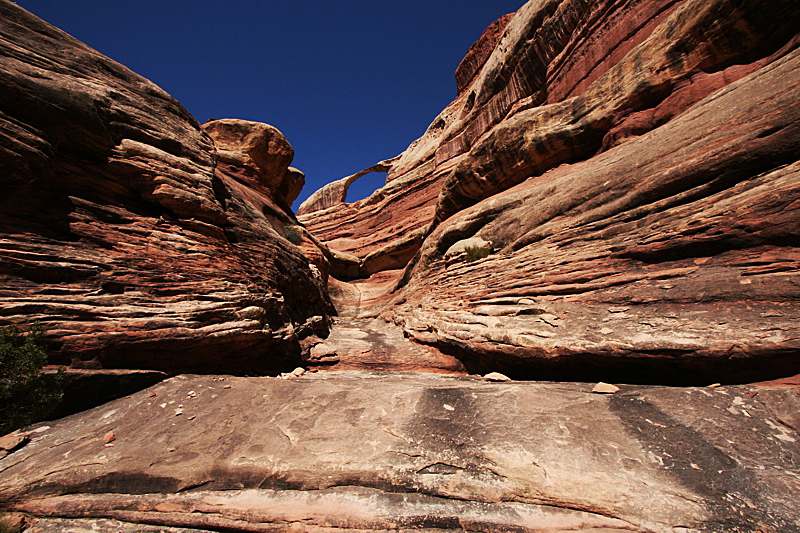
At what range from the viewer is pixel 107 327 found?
5328mm

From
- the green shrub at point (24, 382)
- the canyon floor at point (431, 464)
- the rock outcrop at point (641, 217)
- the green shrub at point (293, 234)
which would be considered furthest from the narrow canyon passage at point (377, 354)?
the green shrub at point (293, 234)

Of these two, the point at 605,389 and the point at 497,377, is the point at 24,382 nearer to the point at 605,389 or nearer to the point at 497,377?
the point at 497,377

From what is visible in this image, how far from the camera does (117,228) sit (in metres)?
6.62

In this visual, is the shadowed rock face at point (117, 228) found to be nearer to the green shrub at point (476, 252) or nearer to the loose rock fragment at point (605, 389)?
the green shrub at point (476, 252)

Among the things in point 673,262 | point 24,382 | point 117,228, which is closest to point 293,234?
point 117,228

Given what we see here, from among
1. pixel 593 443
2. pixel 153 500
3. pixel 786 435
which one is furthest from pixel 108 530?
pixel 786 435

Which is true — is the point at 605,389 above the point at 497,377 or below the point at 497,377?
above

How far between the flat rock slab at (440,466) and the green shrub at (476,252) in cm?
661

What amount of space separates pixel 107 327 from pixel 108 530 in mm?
3490

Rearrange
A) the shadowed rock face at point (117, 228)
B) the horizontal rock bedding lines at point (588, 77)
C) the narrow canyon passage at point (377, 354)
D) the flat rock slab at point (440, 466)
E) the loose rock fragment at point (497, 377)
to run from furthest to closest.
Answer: the narrow canyon passage at point (377, 354) < the horizontal rock bedding lines at point (588, 77) < the loose rock fragment at point (497, 377) < the shadowed rock face at point (117, 228) < the flat rock slab at point (440, 466)

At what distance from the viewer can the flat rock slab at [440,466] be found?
10.0ft

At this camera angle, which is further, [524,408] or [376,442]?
[524,408]

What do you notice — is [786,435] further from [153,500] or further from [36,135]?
[36,135]

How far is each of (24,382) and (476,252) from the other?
35.8ft
